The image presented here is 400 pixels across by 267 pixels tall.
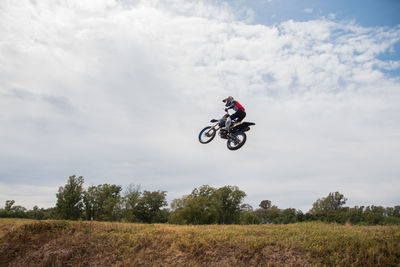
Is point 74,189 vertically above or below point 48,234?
above

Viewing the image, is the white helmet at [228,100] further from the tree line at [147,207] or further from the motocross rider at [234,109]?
the tree line at [147,207]

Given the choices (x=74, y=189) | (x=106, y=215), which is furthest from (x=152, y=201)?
(x=74, y=189)

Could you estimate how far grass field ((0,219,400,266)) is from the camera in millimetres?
14078

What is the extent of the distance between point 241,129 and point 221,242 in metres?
8.09

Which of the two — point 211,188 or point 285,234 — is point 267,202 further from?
point 285,234

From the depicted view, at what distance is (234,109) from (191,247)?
9.62 m

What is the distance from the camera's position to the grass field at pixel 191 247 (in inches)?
554

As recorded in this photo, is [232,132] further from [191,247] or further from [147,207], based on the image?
[147,207]

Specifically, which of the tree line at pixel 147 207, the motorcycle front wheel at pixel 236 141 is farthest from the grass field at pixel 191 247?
the tree line at pixel 147 207

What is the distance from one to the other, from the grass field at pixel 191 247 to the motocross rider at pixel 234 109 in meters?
8.03

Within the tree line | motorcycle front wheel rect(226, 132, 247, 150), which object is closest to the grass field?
motorcycle front wheel rect(226, 132, 247, 150)

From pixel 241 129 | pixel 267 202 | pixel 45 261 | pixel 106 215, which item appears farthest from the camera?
pixel 267 202

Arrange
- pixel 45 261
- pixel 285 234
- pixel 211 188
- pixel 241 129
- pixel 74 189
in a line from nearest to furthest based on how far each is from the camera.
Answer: pixel 241 129, pixel 45 261, pixel 285 234, pixel 74 189, pixel 211 188

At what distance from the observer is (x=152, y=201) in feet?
198
